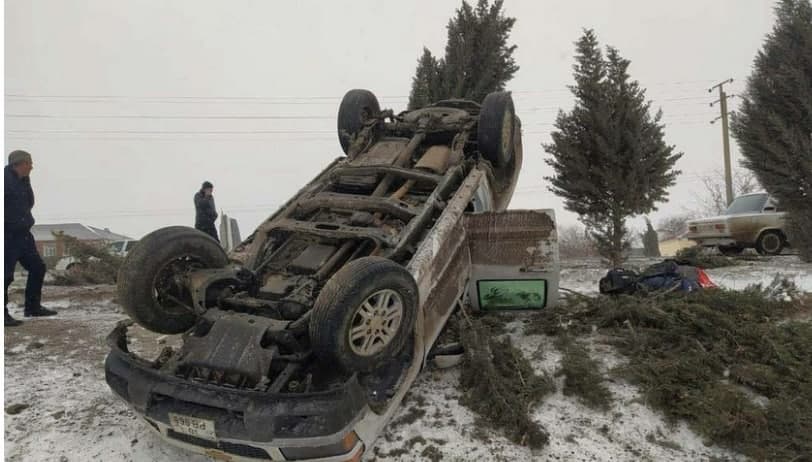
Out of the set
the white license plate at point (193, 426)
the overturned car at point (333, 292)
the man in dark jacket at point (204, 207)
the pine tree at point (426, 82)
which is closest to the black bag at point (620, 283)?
the overturned car at point (333, 292)

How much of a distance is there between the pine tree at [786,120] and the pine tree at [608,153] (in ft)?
5.61

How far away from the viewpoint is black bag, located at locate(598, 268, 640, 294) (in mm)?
5594

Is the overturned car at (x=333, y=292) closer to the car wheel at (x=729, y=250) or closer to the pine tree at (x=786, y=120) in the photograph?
the pine tree at (x=786, y=120)

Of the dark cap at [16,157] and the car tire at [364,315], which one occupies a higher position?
the dark cap at [16,157]

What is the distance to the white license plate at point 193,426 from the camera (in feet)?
8.54

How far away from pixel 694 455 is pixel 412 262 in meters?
1.95

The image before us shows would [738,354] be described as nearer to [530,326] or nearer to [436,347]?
[530,326]

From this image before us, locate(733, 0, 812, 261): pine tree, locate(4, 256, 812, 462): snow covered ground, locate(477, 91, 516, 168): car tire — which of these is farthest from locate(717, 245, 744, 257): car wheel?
locate(4, 256, 812, 462): snow covered ground

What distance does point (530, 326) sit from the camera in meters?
4.86

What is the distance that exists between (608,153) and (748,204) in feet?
15.7

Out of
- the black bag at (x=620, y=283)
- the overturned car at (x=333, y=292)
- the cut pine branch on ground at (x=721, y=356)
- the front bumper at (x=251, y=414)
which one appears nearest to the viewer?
the front bumper at (x=251, y=414)

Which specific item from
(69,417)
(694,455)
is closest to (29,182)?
(69,417)

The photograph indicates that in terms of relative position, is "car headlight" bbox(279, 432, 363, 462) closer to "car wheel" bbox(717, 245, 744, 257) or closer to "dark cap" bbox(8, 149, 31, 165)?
"dark cap" bbox(8, 149, 31, 165)

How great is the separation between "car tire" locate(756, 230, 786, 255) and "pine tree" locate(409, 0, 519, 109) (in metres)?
5.66
